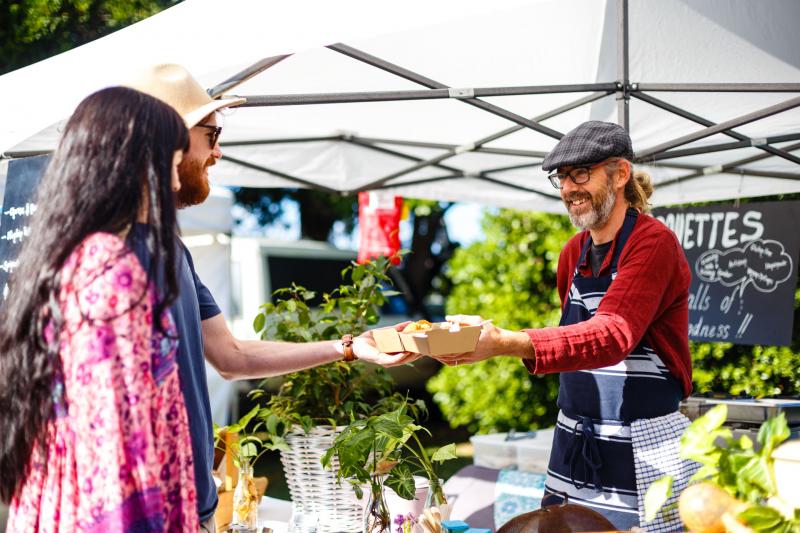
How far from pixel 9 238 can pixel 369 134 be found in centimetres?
194

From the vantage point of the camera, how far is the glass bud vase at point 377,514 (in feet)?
6.18

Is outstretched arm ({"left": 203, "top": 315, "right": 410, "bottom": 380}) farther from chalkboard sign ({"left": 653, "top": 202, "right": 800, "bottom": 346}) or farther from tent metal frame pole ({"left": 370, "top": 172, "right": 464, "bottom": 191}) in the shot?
chalkboard sign ({"left": 653, "top": 202, "right": 800, "bottom": 346})

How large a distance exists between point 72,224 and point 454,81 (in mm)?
2503

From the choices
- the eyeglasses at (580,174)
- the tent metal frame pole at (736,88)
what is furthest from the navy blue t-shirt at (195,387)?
the tent metal frame pole at (736,88)

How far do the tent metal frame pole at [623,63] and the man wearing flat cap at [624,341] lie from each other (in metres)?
0.71

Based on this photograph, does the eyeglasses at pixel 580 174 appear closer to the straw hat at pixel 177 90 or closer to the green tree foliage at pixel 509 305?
the straw hat at pixel 177 90

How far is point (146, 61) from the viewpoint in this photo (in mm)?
1995

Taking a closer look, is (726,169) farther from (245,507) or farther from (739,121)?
(245,507)

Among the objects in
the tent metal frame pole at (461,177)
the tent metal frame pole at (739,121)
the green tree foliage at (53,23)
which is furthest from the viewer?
the green tree foliage at (53,23)

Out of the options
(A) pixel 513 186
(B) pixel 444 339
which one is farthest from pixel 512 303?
(B) pixel 444 339

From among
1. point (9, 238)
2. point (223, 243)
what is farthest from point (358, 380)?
point (223, 243)

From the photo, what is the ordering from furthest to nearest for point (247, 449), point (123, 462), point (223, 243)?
point (223, 243)
point (247, 449)
point (123, 462)

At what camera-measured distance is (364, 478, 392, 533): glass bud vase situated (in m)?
1.88

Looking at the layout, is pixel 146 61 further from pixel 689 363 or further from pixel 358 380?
pixel 689 363
